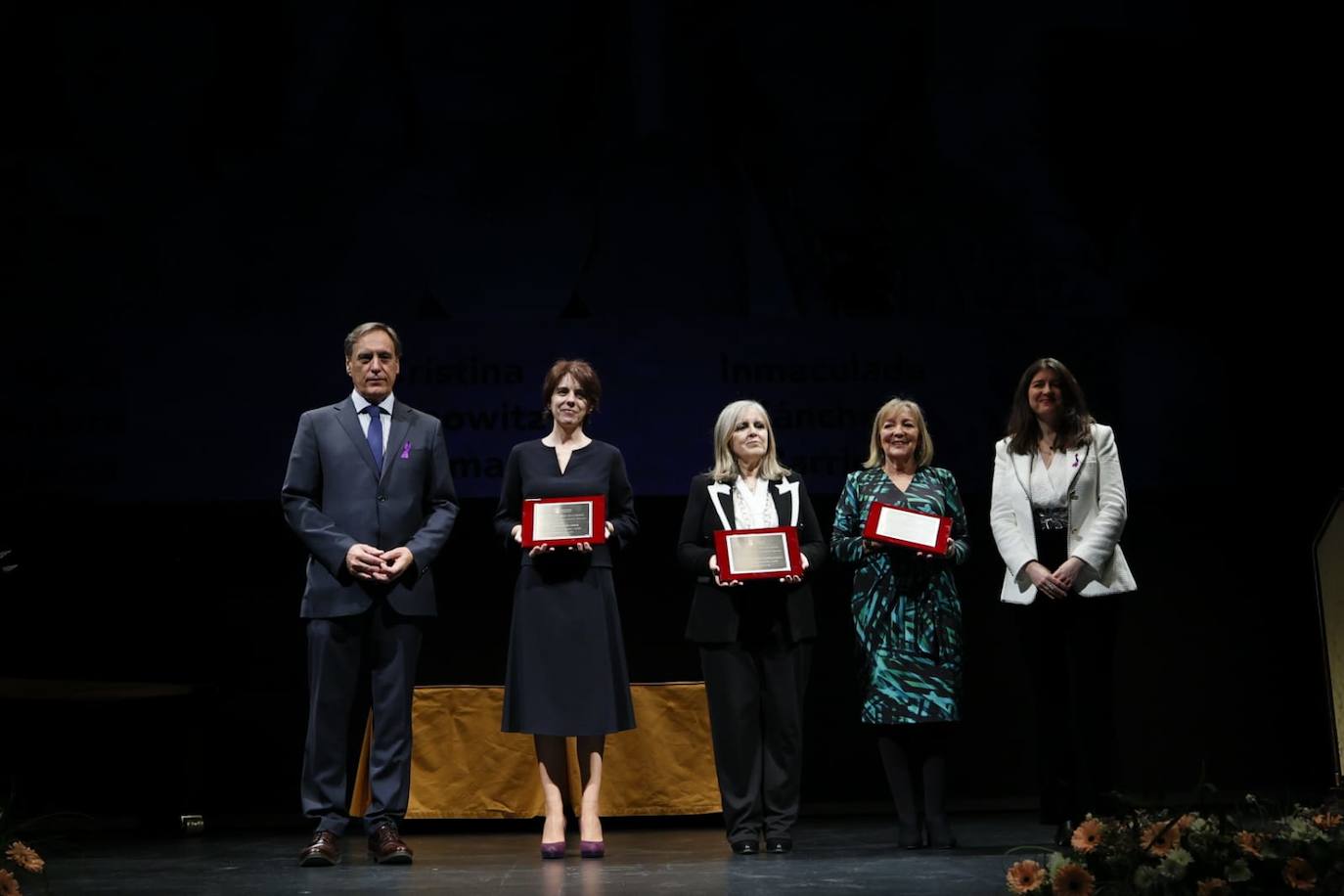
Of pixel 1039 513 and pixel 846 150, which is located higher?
pixel 846 150

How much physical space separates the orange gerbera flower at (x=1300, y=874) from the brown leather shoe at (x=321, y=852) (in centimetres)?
280

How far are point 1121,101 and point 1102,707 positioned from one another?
2985mm

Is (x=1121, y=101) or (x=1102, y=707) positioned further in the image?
(x=1121, y=101)

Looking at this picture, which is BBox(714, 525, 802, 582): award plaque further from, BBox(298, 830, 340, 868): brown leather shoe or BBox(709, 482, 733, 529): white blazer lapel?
BBox(298, 830, 340, 868): brown leather shoe

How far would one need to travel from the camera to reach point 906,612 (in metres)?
4.38

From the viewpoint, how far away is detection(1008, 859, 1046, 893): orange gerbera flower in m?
2.30

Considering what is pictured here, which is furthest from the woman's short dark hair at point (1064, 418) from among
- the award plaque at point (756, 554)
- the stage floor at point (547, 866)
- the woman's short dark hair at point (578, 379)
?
the woman's short dark hair at point (578, 379)

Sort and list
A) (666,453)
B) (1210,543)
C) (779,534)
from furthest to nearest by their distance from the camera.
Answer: (1210,543) < (666,453) < (779,534)

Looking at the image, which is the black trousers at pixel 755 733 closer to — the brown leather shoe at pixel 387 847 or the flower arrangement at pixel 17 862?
the brown leather shoe at pixel 387 847

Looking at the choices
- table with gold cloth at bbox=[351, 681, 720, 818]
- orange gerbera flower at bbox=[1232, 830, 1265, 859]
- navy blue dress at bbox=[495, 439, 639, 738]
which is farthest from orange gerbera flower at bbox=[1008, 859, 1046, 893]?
table with gold cloth at bbox=[351, 681, 720, 818]

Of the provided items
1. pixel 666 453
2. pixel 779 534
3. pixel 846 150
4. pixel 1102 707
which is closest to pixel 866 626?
pixel 779 534

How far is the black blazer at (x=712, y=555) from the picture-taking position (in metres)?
4.28

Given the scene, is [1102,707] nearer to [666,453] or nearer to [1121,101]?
[666,453]

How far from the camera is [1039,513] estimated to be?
4.39 meters
